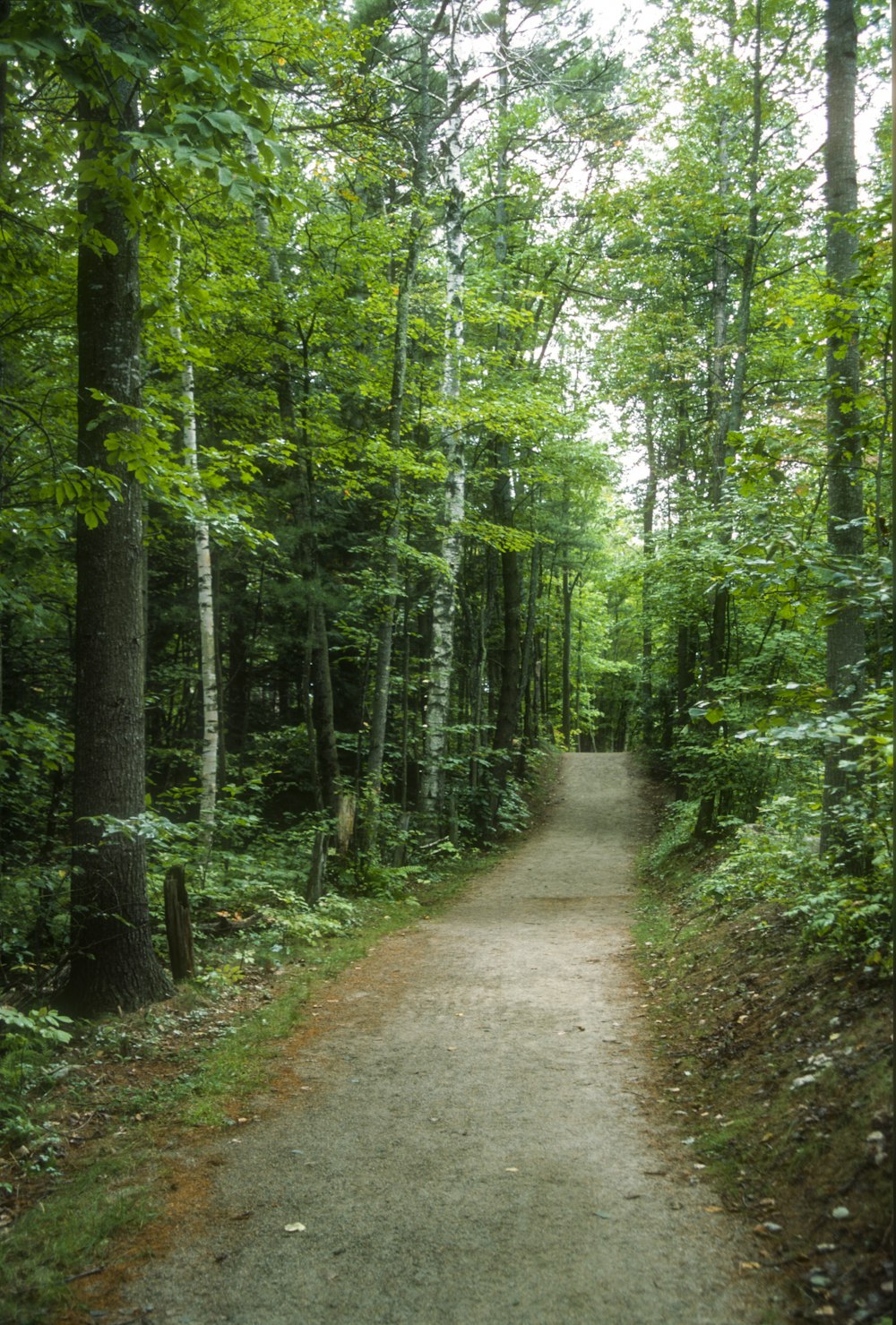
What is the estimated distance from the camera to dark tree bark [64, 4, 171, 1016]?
6.61 metres

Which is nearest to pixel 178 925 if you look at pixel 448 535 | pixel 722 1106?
pixel 722 1106

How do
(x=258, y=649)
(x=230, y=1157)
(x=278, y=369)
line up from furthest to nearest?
(x=258, y=649)
(x=278, y=369)
(x=230, y=1157)

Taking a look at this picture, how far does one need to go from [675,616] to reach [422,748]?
5742 millimetres

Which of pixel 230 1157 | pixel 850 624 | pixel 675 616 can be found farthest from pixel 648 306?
pixel 230 1157

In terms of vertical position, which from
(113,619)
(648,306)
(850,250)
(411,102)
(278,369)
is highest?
(411,102)

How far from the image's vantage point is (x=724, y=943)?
8062 millimetres

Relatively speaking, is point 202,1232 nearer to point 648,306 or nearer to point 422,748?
point 422,748

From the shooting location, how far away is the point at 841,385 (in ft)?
22.1

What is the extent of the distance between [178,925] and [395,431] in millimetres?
8814

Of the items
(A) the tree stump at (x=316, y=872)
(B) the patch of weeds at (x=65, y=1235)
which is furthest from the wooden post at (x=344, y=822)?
(B) the patch of weeds at (x=65, y=1235)

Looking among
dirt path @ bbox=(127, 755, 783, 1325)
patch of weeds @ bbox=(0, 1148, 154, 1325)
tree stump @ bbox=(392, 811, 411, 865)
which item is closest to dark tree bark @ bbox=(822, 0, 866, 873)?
dirt path @ bbox=(127, 755, 783, 1325)

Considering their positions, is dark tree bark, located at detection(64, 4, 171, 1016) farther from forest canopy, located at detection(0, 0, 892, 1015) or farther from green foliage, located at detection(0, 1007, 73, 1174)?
green foliage, located at detection(0, 1007, 73, 1174)

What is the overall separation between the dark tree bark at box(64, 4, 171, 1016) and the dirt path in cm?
167

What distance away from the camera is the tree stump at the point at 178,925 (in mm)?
7230
